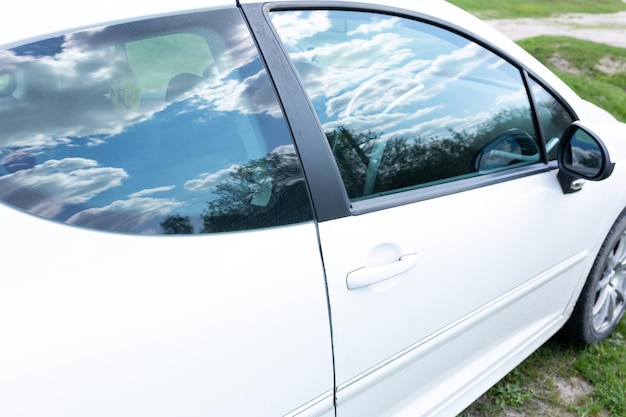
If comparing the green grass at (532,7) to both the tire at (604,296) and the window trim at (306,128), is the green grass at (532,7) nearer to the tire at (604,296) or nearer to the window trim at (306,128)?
the tire at (604,296)

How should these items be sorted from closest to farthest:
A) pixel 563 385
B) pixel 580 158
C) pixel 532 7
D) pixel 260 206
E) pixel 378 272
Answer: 1. pixel 260 206
2. pixel 378 272
3. pixel 580 158
4. pixel 563 385
5. pixel 532 7

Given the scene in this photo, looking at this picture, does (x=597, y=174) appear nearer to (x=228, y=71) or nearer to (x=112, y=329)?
(x=228, y=71)

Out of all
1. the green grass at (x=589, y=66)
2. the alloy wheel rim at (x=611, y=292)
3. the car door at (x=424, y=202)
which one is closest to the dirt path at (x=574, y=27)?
the green grass at (x=589, y=66)

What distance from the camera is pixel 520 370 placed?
2.55 m

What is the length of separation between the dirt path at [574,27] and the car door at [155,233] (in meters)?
11.1

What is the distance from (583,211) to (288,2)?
1496 millimetres

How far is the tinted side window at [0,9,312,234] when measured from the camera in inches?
41.8

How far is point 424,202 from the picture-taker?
156 centimetres

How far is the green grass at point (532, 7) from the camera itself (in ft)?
49.8

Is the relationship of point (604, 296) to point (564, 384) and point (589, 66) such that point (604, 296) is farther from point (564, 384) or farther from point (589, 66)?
point (589, 66)

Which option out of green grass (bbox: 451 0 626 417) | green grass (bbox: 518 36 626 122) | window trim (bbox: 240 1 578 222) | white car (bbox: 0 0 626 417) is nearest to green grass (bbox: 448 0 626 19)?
green grass (bbox: 518 36 626 122)

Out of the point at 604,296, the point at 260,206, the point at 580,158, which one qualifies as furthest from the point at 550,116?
the point at 260,206

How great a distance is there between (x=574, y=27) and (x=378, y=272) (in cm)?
1581

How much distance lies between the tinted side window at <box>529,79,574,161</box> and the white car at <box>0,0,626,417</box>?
0.30ft
